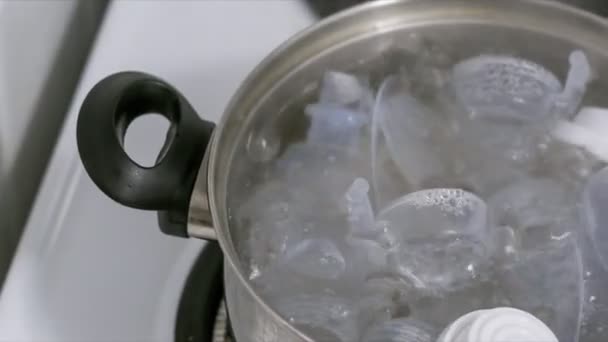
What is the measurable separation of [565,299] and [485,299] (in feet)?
0.16

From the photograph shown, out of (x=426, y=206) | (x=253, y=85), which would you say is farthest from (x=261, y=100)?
(x=426, y=206)

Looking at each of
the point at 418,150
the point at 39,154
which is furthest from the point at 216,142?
the point at 39,154


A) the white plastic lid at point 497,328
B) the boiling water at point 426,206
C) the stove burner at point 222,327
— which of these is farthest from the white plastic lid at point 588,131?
the stove burner at point 222,327

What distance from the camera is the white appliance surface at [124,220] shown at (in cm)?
64

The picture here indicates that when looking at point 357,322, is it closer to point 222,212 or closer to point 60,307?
point 222,212

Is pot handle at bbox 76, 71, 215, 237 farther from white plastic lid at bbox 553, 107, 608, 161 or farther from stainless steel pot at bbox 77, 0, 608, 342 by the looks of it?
white plastic lid at bbox 553, 107, 608, 161

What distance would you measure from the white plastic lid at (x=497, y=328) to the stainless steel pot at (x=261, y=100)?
0.26 feet

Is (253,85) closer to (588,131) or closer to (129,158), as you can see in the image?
(129,158)

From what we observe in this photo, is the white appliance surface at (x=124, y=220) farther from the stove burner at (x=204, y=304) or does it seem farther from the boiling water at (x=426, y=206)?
the boiling water at (x=426, y=206)

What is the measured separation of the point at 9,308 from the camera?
628mm

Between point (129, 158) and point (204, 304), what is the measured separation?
0.58ft

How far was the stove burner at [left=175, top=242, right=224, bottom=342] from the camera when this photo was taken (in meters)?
0.68

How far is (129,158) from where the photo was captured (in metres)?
0.56

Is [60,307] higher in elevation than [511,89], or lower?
lower
